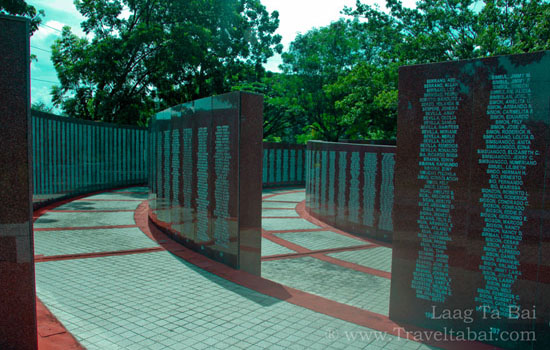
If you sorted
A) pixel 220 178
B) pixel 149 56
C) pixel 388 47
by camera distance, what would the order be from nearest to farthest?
pixel 220 178 < pixel 388 47 < pixel 149 56

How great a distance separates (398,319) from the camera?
470 cm

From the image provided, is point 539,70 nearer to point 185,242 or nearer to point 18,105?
point 18,105


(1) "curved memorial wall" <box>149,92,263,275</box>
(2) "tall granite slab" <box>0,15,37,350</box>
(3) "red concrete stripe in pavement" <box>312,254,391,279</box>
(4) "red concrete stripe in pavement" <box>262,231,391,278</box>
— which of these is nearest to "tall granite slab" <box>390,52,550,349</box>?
(3) "red concrete stripe in pavement" <box>312,254,391,279</box>

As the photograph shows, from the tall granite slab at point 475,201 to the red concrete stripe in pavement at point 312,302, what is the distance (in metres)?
0.22

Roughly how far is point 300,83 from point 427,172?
79.8 feet

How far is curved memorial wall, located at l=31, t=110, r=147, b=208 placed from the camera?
13344 millimetres

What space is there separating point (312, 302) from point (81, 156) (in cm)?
1416

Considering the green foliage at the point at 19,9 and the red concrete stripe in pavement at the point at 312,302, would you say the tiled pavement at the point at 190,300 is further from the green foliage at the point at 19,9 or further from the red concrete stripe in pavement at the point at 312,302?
A: the green foliage at the point at 19,9

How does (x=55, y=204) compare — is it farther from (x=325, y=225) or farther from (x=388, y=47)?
(x=388, y=47)

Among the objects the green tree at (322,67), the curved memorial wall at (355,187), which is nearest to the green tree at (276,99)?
the green tree at (322,67)

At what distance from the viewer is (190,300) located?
5164 millimetres

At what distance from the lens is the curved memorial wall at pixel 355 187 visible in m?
9.73

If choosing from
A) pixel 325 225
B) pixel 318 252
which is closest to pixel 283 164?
pixel 325 225

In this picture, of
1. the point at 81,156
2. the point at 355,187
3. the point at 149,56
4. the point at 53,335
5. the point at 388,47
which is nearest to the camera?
the point at 53,335
